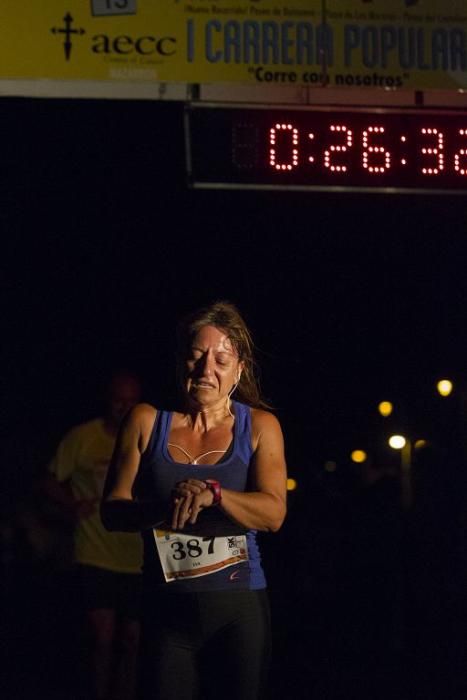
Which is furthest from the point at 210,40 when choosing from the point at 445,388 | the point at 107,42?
the point at 445,388

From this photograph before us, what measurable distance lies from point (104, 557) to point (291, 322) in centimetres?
2418

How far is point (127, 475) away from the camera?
454 centimetres

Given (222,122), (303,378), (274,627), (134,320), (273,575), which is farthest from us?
(303,378)

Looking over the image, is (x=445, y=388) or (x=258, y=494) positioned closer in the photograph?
(x=258, y=494)

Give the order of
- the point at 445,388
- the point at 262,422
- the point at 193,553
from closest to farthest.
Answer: the point at 193,553, the point at 262,422, the point at 445,388

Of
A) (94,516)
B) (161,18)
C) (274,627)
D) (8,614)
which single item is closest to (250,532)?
(94,516)

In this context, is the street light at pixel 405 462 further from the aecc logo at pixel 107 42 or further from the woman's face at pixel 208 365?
the woman's face at pixel 208 365

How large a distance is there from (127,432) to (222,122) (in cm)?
357

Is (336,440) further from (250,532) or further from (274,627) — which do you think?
(250,532)

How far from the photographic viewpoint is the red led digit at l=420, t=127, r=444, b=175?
8.06 m

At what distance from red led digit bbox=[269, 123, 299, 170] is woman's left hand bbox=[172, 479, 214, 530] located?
12.9ft

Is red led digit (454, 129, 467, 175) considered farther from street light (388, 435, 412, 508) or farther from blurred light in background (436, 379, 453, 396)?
blurred light in background (436, 379, 453, 396)

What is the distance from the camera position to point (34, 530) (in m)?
15.9

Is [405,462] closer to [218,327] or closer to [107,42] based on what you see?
[107,42]
